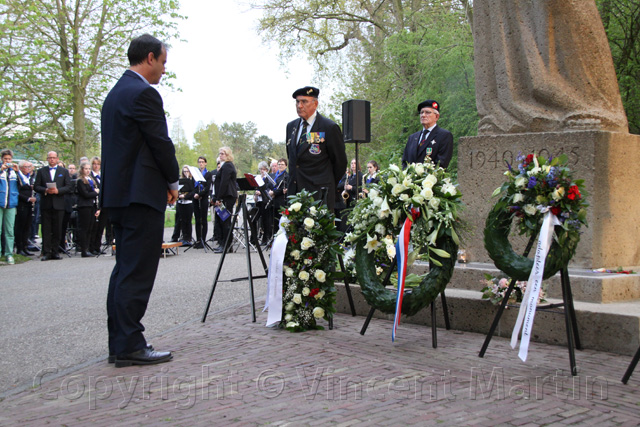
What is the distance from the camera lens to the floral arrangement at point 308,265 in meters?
6.27

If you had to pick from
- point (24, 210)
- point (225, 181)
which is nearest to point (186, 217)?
point (225, 181)

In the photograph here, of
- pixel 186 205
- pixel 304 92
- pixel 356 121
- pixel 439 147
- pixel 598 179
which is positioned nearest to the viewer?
pixel 598 179

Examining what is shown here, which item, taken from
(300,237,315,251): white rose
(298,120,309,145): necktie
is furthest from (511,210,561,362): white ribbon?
(298,120,309,145): necktie

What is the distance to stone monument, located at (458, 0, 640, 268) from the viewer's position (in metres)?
6.07

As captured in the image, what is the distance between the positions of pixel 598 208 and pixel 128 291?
429 centimetres

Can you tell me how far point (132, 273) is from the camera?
205 inches

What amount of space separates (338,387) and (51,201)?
12.7m

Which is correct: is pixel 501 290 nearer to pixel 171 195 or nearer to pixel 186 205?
pixel 171 195

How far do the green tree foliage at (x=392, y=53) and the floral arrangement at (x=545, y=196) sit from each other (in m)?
11.1

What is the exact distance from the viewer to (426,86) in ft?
62.0

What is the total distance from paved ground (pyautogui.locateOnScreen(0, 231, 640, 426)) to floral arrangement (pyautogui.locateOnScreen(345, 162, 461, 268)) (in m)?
0.88

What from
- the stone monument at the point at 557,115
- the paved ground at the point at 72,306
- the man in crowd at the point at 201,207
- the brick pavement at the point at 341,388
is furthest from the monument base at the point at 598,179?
the man in crowd at the point at 201,207

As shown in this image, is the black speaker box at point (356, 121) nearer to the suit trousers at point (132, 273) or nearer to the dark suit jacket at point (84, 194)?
the suit trousers at point (132, 273)

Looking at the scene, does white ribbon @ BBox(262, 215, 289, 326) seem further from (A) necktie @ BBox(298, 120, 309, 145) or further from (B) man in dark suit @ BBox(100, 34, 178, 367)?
(A) necktie @ BBox(298, 120, 309, 145)
